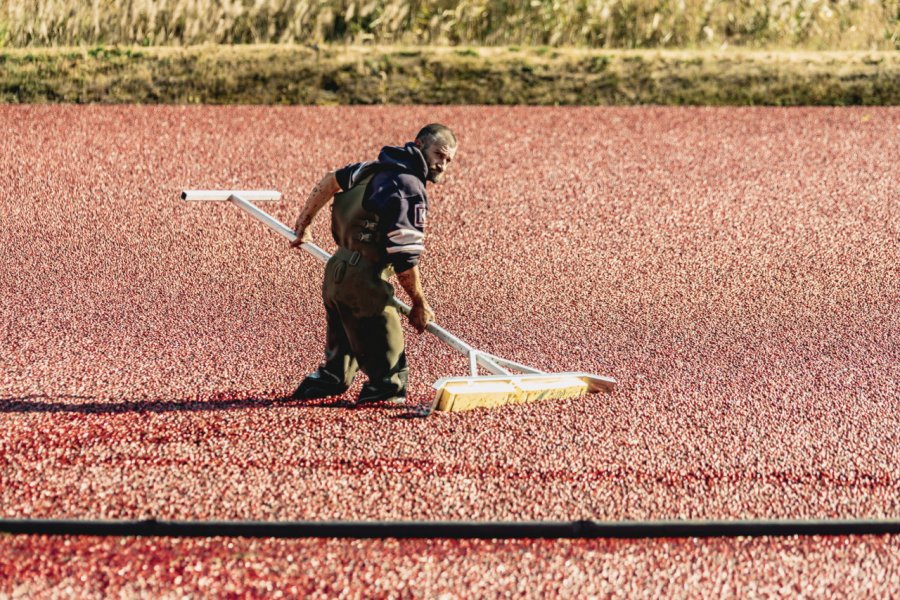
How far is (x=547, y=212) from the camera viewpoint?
26.7 ft

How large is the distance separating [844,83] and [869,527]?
8.13 m

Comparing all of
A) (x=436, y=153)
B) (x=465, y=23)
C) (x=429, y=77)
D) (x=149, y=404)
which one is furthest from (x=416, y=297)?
(x=465, y=23)

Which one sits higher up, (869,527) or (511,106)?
(511,106)

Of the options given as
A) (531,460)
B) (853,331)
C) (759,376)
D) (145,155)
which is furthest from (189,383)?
(145,155)

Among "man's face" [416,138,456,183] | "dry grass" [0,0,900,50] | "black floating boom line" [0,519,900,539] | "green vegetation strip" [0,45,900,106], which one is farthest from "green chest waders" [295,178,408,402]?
"dry grass" [0,0,900,50]

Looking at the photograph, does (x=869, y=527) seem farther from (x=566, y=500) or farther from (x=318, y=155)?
(x=318, y=155)

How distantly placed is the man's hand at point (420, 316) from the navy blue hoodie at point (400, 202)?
25 centimetres

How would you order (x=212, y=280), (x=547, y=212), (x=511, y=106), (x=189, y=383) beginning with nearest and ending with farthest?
1. (x=189, y=383)
2. (x=212, y=280)
3. (x=547, y=212)
4. (x=511, y=106)

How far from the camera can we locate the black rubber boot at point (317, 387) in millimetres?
5152

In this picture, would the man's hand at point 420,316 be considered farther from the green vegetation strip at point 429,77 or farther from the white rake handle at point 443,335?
the green vegetation strip at point 429,77

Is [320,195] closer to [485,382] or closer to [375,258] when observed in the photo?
[375,258]

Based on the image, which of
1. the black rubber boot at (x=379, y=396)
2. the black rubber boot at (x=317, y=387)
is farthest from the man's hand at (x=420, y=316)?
the black rubber boot at (x=317, y=387)

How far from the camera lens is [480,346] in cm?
604

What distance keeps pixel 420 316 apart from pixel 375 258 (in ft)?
0.99
